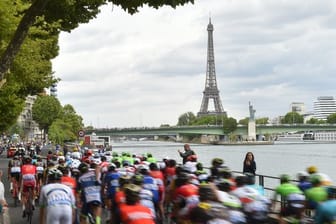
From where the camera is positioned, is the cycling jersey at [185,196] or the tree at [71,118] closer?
the cycling jersey at [185,196]

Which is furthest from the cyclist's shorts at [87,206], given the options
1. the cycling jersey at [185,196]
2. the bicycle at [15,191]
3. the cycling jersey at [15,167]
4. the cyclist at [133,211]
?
the cycling jersey at [15,167]

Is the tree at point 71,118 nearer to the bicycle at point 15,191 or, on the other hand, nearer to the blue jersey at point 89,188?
the bicycle at point 15,191

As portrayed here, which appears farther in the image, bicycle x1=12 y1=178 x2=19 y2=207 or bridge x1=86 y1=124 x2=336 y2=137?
→ bridge x1=86 y1=124 x2=336 y2=137

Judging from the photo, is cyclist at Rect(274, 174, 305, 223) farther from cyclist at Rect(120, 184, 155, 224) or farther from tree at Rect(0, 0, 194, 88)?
tree at Rect(0, 0, 194, 88)

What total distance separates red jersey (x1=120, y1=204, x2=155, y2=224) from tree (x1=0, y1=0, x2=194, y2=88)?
6575 millimetres

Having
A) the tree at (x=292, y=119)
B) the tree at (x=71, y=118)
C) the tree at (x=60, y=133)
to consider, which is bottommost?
the tree at (x=60, y=133)

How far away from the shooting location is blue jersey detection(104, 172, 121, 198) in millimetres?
12472

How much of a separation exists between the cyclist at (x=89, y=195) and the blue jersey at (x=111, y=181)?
1.05 m

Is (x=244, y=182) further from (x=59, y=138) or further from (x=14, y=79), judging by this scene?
(x=59, y=138)

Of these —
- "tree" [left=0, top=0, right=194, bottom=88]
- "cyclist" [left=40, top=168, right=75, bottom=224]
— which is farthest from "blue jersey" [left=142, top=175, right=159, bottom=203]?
"tree" [left=0, top=0, right=194, bottom=88]

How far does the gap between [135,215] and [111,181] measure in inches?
222

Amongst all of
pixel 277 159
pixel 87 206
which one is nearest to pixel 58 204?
pixel 87 206

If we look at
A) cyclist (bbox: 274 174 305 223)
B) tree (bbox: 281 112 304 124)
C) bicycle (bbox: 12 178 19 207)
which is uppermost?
tree (bbox: 281 112 304 124)

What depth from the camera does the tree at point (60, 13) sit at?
1330cm
